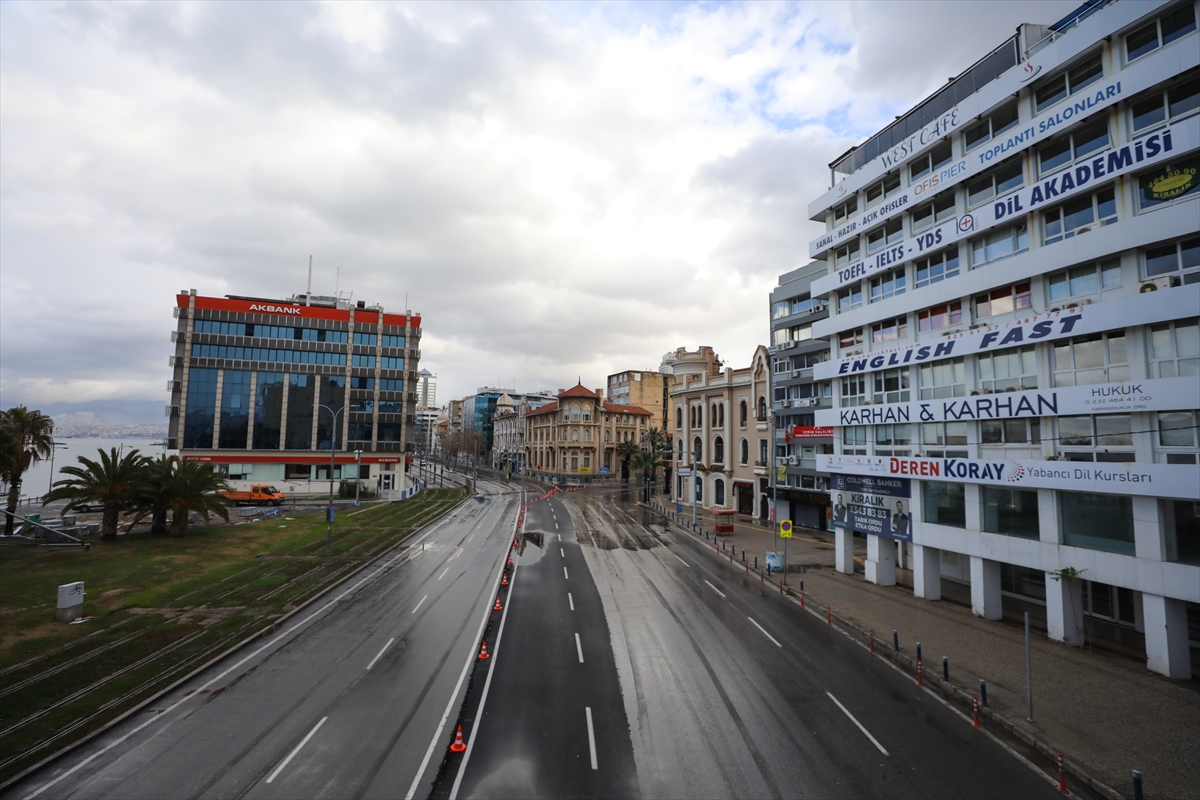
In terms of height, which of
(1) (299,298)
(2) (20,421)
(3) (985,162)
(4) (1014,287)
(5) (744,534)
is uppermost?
(1) (299,298)

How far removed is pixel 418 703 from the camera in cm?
1539

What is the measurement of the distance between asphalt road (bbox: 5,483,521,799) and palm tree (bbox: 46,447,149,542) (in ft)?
76.8

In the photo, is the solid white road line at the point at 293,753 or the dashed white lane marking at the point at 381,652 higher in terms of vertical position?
the solid white road line at the point at 293,753

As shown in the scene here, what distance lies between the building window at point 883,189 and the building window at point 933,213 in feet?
5.88

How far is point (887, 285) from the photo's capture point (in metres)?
30.5

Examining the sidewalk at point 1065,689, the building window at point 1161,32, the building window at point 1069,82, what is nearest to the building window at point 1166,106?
the building window at point 1161,32

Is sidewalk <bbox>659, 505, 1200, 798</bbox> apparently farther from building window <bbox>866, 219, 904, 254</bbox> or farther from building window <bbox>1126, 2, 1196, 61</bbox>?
building window <bbox>1126, 2, 1196, 61</bbox>

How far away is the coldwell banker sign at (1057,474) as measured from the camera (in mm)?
17766

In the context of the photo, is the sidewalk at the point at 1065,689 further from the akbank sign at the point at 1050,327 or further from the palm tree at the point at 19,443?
the palm tree at the point at 19,443

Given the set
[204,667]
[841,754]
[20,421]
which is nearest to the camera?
[841,754]

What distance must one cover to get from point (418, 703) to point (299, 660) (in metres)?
5.83

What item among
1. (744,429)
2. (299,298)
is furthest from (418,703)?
(299,298)

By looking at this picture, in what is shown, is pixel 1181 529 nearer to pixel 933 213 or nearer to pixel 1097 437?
pixel 1097 437

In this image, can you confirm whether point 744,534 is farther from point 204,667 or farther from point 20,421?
point 20,421
